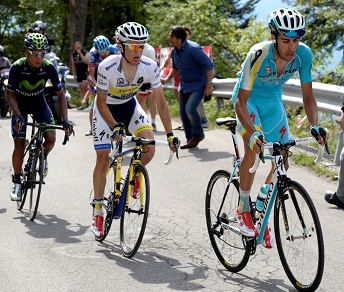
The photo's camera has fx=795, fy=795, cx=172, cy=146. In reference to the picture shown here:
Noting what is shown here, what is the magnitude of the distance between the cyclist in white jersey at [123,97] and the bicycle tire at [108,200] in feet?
0.19

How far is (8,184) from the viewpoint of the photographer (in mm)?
11078

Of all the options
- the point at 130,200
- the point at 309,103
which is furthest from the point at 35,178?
the point at 309,103

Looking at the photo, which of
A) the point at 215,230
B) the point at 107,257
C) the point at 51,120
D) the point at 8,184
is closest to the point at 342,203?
the point at 215,230

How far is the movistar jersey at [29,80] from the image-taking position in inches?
358

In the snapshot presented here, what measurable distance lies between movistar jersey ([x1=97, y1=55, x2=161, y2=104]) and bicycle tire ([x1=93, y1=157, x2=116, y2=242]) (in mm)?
652

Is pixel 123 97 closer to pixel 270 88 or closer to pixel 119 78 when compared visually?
pixel 119 78

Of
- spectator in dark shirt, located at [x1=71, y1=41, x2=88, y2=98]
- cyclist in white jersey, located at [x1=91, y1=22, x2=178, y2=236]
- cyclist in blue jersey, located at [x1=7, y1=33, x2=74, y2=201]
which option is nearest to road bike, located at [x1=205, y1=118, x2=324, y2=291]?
cyclist in white jersey, located at [x1=91, y1=22, x2=178, y2=236]

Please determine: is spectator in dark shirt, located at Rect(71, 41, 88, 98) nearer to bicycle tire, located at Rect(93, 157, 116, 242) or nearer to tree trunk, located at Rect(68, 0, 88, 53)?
tree trunk, located at Rect(68, 0, 88, 53)

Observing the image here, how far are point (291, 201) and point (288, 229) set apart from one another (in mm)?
209

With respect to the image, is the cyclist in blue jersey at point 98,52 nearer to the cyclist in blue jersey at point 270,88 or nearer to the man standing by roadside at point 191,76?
the man standing by roadside at point 191,76

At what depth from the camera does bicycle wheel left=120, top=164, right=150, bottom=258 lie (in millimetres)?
6910

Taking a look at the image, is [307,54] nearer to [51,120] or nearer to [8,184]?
[51,120]

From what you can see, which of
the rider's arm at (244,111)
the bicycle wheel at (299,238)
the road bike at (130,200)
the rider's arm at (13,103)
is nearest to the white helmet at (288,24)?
the rider's arm at (244,111)

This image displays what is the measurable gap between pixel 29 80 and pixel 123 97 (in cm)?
186
